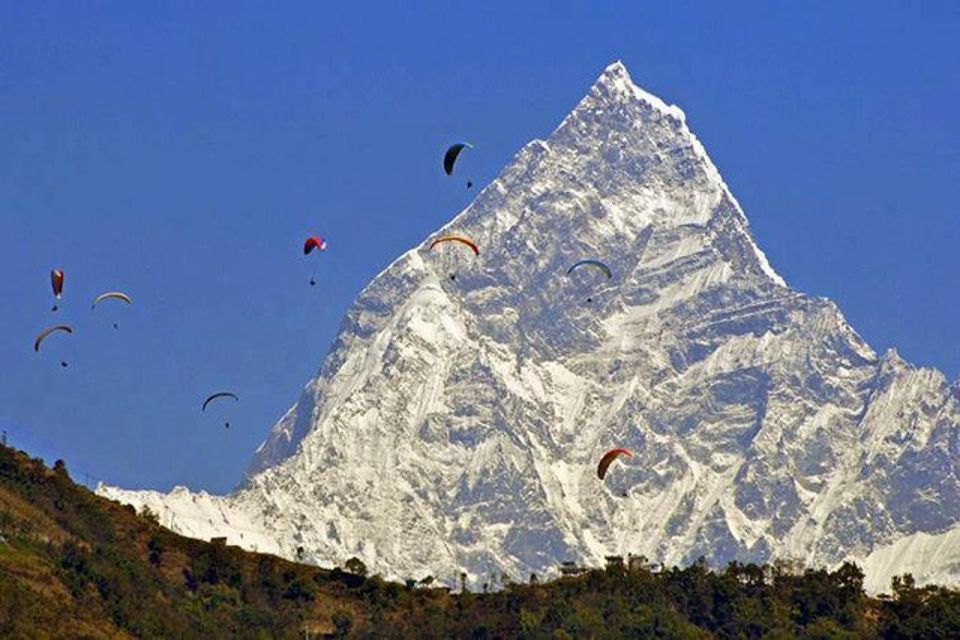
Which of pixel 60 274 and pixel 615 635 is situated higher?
pixel 60 274

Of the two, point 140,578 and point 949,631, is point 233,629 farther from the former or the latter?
point 949,631

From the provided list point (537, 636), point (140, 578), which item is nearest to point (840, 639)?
point (537, 636)

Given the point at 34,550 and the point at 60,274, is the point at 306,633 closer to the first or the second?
the point at 34,550

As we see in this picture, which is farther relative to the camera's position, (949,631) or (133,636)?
(949,631)

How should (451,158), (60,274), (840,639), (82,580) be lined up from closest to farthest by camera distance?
(451,158), (60,274), (82,580), (840,639)

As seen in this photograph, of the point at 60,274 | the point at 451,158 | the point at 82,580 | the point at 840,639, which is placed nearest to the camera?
the point at 451,158

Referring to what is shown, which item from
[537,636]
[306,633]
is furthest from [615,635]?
[306,633]

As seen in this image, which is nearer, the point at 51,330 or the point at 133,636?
the point at 51,330

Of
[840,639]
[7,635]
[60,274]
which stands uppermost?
[60,274]

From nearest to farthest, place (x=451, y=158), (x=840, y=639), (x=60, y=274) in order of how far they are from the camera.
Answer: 1. (x=451, y=158)
2. (x=60, y=274)
3. (x=840, y=639)
